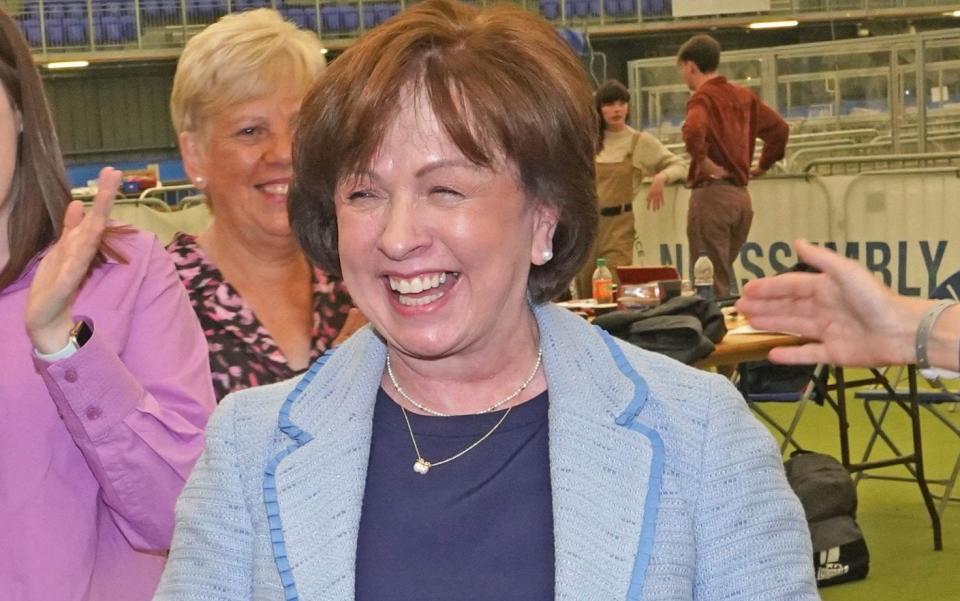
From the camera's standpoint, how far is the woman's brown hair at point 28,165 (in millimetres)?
2139

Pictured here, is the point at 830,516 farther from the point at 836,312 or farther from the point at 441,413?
the point at 836,312

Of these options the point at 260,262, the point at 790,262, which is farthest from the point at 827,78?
the point at 260,262

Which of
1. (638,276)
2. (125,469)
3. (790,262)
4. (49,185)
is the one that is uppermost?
(49,185)

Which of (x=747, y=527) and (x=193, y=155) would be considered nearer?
(x=747, y=527)

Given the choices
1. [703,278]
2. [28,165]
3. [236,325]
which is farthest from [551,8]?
[28,165]

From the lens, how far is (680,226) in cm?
1179

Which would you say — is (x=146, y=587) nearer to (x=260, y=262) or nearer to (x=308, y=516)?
(x=308, y=516)

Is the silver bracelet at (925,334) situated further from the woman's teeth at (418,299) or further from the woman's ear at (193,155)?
the woman's ear at (193,155)

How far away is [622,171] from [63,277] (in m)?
8.57

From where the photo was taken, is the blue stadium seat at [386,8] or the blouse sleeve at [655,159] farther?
the blue stadium seat at [386,8]

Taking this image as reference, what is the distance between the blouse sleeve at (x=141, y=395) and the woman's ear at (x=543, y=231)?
0.57m

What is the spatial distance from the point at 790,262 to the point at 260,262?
9.34 meters

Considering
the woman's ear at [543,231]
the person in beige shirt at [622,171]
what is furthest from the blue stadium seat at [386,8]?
the woman's ear at [543,231]

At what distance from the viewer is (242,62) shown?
2.69 m
